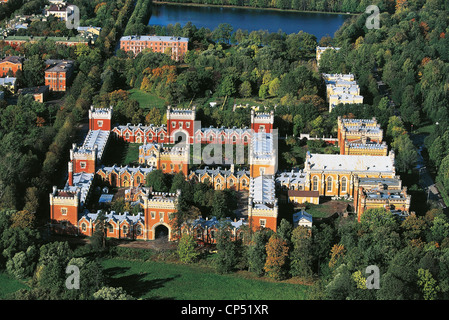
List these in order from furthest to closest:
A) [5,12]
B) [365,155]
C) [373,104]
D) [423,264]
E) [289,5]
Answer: [289,5]
[5,12]
[373,104]
[365,155]
[423,264]

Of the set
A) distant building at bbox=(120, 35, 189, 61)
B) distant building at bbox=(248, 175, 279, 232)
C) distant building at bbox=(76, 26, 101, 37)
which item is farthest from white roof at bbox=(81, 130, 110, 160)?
distant building at bbox=(76, 26, 101, 37)

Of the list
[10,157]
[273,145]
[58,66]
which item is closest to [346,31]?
[58,66]

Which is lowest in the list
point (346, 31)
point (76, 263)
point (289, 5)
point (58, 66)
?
point (76, 263)

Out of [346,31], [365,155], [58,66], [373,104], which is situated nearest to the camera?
[365,155]

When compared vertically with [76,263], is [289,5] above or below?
above

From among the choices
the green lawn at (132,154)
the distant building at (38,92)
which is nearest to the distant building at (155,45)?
the distant building at (38,92)

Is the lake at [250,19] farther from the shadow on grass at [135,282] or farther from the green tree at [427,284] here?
the green tree at [427,284]

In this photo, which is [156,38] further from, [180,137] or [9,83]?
[180,137]

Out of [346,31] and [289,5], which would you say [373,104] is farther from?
[289,5]
